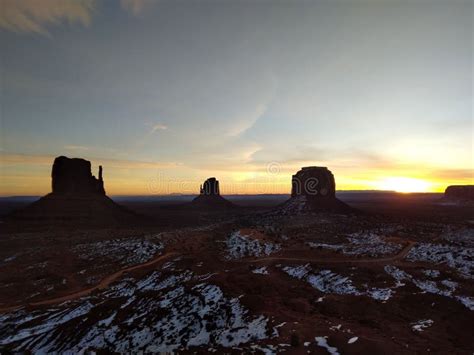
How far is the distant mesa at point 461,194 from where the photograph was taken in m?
161

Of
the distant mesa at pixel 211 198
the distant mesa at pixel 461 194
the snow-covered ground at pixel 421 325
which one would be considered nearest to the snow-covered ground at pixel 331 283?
the snow-covered ground at pixel 421 325

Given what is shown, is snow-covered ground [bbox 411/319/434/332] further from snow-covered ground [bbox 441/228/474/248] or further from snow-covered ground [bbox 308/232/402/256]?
snow-covered ground [bbox 441/228/474/248]

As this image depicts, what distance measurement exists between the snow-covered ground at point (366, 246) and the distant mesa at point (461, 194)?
149 meters

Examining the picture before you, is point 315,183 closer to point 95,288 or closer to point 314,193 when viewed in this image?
point 314,193

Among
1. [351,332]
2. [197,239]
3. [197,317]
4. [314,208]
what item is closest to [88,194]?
[197,239]

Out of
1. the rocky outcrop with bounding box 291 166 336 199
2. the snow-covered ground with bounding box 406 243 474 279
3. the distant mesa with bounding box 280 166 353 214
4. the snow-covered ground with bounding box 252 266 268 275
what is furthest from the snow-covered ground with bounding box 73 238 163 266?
the rocky outcrop with bounding box 291 166 336 199

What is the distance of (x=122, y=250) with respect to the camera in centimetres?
4241

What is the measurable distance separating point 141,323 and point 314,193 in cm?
7283

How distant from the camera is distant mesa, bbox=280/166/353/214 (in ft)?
267

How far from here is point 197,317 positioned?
20156 millimetres

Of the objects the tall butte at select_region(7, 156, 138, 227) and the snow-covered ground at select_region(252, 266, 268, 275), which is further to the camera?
the tall butte at select_region(7, 156, 138, 227)

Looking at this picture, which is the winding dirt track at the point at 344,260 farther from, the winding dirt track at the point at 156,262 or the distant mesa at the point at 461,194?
the distant mesa at the point at 461,194

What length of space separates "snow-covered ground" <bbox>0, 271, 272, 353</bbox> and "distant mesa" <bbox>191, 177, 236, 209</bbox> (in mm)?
132215

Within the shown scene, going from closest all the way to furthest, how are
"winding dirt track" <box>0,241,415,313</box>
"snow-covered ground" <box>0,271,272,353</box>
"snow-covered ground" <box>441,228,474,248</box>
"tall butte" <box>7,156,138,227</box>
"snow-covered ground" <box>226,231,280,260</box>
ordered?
"snow-covered ground" <box>0,271,272,353</box> < "winding dirt track" <box>0,241,415,313</box> < "snow-covered ground" <box>226,231,280,260</box> < "snow-covered ground" <box>441,228,474,248</box> < "tall butte" <box>7,156,138,227</box>
